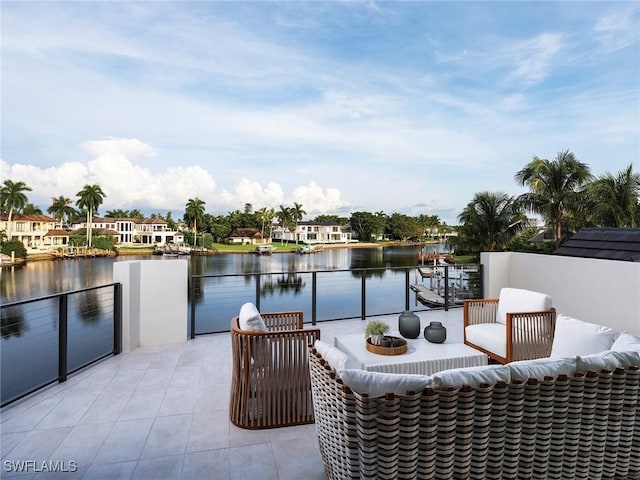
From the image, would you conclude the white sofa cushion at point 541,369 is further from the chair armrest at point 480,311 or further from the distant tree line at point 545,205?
the distant tree line at point 545,205

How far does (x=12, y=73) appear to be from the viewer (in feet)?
35.8

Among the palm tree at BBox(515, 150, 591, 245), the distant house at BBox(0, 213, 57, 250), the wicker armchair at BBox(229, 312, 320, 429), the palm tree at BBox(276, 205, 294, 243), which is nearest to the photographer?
the wicker armchair at BBox(229, 312, 320, 429)

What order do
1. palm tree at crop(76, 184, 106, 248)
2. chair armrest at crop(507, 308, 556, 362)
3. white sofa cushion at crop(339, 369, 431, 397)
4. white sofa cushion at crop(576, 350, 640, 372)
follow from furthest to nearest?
palm tree at crop(76, 184, 106, 248) → chair armrest at crop(507, 308, 556, 362) → white sofa cushion at crop(576, 350, 640, 372) → white sofa cushion at crop(339, 369, 431, 397)

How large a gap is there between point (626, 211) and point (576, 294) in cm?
1606

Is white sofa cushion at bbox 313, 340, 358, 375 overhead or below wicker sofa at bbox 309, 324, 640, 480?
overhead

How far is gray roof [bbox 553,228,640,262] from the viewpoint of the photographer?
5159 millimetres

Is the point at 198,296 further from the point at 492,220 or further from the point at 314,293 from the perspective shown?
the point at 314,293

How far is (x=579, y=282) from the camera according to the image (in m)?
5.34

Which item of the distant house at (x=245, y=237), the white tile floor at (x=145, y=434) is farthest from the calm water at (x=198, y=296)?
the distant house at (x=245, y=237)

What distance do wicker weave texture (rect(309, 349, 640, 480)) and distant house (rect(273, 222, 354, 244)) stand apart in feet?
169

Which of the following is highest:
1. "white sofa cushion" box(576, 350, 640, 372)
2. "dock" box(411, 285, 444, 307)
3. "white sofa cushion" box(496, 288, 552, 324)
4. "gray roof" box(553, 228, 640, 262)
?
"gray roof" box(553, 228, 640, 262)

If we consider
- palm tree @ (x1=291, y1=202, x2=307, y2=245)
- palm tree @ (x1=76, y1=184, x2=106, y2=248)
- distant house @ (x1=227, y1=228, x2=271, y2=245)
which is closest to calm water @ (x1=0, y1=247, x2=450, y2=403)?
distant house @ (x1=227, y1=228, x2=271, y2=245)

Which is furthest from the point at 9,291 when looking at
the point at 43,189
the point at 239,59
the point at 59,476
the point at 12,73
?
the point at 59,476

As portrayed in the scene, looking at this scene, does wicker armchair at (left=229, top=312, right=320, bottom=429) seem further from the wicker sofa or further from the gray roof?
the gray roof
